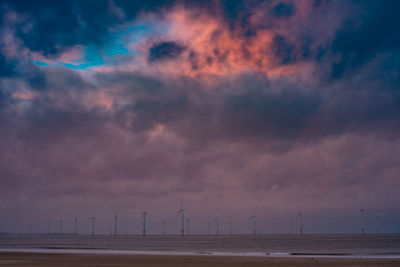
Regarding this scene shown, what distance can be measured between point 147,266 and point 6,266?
60.7 feet

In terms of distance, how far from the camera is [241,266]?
175 feet

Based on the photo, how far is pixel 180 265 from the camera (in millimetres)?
52719

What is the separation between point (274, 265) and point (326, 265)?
681 cm

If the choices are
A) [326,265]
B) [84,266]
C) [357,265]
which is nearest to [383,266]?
[357,265]

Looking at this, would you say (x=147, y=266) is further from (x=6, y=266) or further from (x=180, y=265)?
(x=6, y=266)

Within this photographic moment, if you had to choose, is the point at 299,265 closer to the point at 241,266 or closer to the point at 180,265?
the point at 241,266

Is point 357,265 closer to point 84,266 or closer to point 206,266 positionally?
point 206,266

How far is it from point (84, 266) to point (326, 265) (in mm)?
31397

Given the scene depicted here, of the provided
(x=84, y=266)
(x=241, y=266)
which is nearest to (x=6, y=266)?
(x=84, y=266)

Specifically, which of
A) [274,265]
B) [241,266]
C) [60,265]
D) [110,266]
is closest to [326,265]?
[274,265]

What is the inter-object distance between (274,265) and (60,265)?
28356 mm

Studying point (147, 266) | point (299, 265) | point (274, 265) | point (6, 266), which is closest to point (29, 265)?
point (6, 266)

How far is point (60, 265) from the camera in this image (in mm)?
54625

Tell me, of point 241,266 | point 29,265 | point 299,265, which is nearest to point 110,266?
point 29,265
